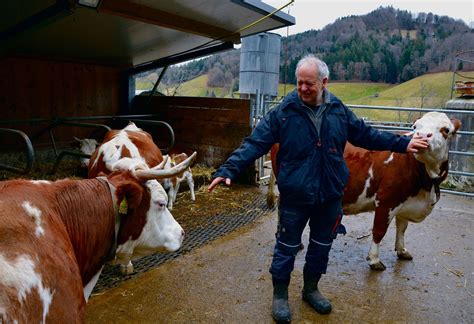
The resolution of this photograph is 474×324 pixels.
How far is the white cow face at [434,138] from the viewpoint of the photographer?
11.0 ft

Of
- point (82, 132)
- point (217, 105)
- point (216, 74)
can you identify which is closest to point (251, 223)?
point (217, 105)

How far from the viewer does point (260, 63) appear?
12.9 meters

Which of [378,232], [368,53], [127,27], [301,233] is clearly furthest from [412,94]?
[301,233]

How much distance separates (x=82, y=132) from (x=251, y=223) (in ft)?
15.3

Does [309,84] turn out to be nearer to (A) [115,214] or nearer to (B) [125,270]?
(A) [115,214]

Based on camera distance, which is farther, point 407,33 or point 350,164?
point 407,33

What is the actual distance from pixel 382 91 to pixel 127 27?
25.6m

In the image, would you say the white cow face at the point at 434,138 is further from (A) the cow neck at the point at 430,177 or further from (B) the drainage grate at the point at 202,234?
(B) the drainage grate at the point at 202,234

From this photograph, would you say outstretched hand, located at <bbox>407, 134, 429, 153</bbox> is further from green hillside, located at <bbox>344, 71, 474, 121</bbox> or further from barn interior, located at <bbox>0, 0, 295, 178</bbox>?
green hillside, located at <bbox>344, 71, 474, 121</bbox>

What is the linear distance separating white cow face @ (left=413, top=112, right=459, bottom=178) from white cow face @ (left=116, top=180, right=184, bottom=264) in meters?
2.13

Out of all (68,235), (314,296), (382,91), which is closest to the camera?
(68,235)

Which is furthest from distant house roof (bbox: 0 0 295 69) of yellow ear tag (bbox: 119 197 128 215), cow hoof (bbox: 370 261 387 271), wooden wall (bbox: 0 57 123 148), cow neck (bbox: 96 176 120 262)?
cow hoof (bbox: 370 261 387 271)

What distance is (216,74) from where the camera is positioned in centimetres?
2720

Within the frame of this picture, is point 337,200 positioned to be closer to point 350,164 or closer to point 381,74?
point 350,164
